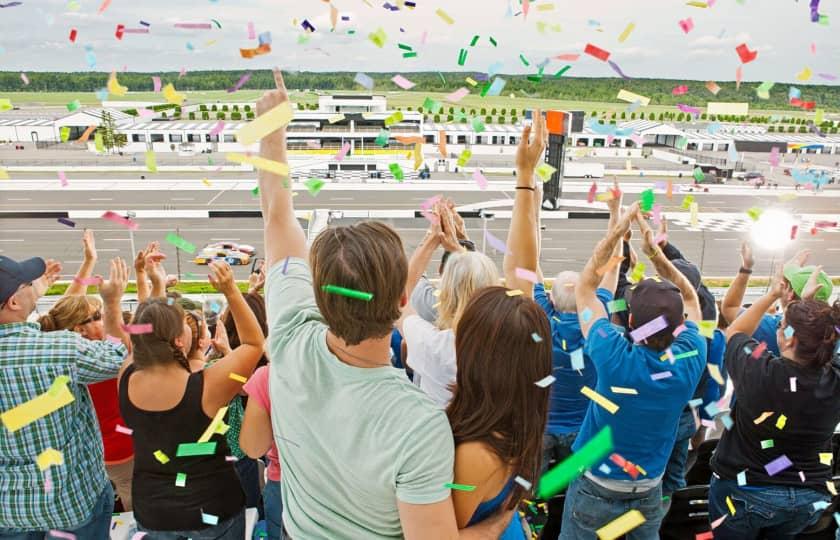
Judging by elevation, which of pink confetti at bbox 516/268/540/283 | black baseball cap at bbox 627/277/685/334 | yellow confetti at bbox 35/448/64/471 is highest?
pink confetti at bbox 516/268/540/283

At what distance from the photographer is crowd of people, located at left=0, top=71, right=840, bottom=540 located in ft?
3.98

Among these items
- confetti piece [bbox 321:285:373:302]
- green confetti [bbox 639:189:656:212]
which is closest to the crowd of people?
confetti piece [bbox 321:285:373:302]

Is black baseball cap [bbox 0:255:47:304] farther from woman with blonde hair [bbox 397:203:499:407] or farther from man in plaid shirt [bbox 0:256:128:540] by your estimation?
woman with blonde hair [bbox 397:203:499:407]

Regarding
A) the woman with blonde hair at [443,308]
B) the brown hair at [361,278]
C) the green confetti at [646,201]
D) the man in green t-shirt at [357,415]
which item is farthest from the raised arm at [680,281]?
the brown hair at [361,278]

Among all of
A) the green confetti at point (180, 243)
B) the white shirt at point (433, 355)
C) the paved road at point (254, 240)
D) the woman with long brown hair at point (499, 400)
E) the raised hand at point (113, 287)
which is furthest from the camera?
the paved road at point (254, 240)

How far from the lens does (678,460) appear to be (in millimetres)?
2893

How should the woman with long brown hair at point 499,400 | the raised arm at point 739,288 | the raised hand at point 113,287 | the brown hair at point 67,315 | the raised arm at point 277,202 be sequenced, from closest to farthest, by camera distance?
1. the woman with long brown hair at point 499,400
2. the raised arm at point 277,202
3. the raised hand at point 113,287
4. the brown hair at point 67,315
5. the raised arm at point 739,288

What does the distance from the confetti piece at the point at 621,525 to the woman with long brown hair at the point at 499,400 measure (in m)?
1.04

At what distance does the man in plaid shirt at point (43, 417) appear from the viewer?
202 cm

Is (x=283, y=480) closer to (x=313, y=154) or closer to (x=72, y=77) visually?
(x=313, y=154)

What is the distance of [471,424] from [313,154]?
1968 inches

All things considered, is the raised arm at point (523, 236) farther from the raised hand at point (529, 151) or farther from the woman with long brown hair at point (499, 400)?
the woman with long brown hair at point (499, 400)

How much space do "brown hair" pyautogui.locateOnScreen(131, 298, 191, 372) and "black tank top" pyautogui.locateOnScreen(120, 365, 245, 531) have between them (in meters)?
0.10

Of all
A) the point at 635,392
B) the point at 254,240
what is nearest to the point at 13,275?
the point at 635,392
